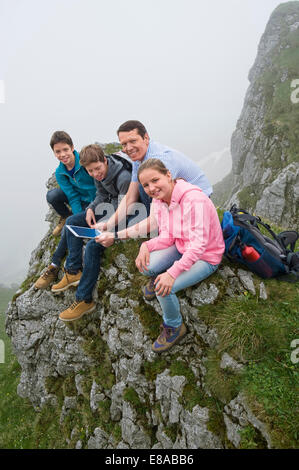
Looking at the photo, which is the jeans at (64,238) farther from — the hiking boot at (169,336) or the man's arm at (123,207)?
the hiking boot at (169,336)

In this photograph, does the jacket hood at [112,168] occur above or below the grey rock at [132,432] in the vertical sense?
above

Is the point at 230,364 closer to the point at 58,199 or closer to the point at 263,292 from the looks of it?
the point at 263,292

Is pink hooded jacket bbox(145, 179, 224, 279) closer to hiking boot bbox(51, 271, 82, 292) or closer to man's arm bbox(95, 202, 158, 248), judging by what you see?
man's arm bbox(95, 202, 158, 248)

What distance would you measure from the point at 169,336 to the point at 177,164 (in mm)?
3865

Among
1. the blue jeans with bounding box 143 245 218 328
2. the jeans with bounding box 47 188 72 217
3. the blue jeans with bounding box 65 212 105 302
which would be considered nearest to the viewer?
the blue jeans with bounding box 143 245 218 328

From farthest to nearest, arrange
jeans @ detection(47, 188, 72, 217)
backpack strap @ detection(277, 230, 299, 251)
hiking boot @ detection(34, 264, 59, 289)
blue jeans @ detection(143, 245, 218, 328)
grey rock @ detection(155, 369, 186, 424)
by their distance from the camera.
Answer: jeans @ detection(47, 188, 72, 217), hiking boot @ detection(34, 264, 59, 289), backpack strap @ detection(277, 230, 299, 251), grey rock @ detection(155, 369, 186, 424), blue jeans @ detection(143, 245, 218, 328)

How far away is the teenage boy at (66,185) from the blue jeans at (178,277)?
3800 mm

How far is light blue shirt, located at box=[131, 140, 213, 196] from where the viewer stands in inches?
203

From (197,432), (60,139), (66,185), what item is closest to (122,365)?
(197,432)

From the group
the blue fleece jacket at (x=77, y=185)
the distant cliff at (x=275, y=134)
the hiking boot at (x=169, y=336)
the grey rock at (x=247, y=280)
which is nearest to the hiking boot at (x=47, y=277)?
the blue fleece jacket at (x=77, y=185)

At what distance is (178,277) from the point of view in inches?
185

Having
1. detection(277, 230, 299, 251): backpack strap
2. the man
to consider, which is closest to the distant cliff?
detection(277, 230, 299, 251): backpack strap

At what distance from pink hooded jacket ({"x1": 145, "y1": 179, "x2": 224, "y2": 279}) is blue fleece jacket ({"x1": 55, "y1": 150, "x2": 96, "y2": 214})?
138 inches

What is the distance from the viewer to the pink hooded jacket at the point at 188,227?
14.3 feet
